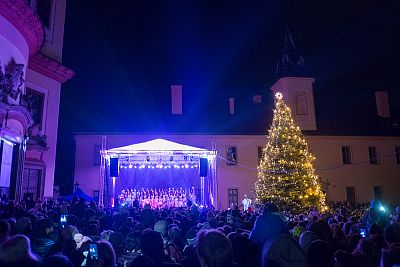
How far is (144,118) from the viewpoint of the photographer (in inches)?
1369

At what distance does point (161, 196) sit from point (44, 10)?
15725 mm

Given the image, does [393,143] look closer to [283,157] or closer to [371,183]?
[371,183]

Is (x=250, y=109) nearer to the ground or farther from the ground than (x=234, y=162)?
farther from the ground

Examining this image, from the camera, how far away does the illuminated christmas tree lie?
65.6 feet

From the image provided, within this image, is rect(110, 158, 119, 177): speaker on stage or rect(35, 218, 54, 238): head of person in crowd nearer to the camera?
rect(35, 218, 54, 238): head of person in crowd

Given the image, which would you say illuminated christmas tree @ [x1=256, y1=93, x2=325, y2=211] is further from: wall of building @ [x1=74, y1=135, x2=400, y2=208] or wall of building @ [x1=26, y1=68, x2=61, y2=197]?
wall of building @ [x1=26, y1=68, x2=61, y2=197]

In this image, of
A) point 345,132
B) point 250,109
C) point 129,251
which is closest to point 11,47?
point 129,251

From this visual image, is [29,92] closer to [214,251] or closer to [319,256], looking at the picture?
[214,251]

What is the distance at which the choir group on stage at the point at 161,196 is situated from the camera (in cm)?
2639

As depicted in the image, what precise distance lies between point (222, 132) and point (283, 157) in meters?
12.9

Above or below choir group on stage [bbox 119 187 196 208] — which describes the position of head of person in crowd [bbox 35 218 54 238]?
below

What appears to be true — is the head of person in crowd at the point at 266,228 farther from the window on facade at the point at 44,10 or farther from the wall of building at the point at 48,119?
the window on facade at the point at 44,10

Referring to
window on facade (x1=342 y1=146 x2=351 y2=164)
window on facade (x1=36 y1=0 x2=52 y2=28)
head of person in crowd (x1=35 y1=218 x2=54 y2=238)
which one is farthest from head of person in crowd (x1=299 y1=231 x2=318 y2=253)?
window on facade (x1=342 y1=146 x2=351 y2=164)

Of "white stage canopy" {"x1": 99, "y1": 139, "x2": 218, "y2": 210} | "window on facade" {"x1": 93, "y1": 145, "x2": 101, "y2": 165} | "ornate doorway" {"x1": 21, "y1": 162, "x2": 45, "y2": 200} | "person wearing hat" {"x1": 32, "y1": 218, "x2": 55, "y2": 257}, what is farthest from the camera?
"window on facade" {"x1": 93, "y1": 145, "x2": 101, "y2": 165}
